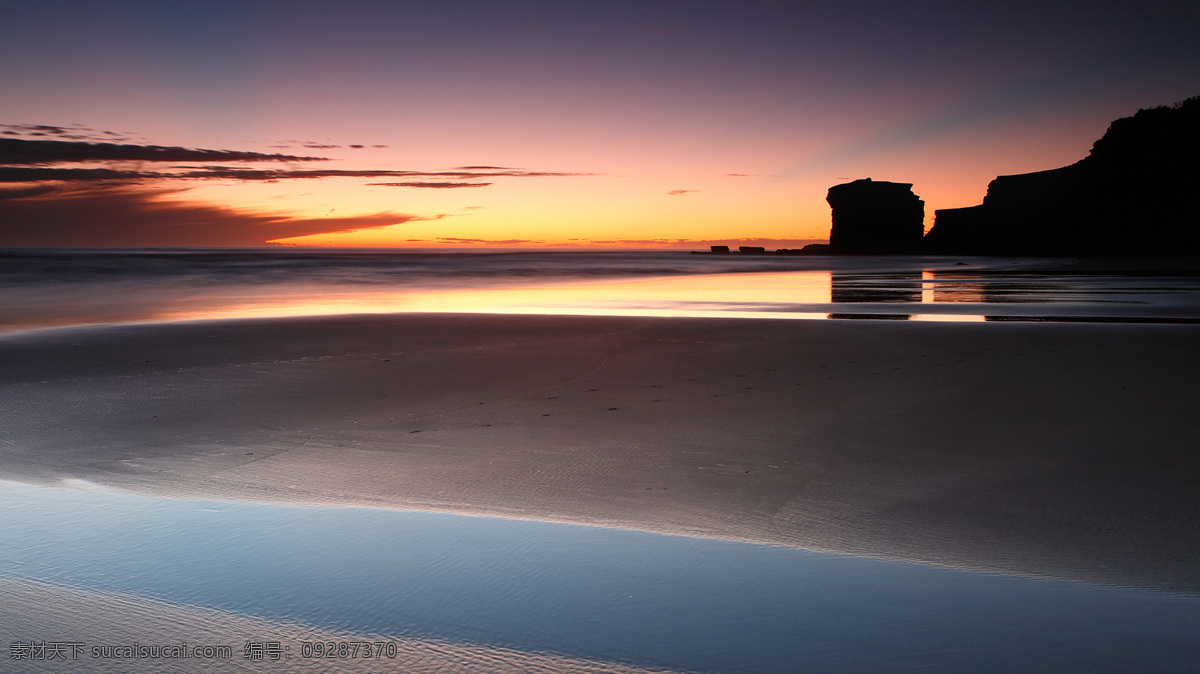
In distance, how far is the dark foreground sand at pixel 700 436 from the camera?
3.17m

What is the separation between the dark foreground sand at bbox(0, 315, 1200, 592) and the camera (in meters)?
3.17

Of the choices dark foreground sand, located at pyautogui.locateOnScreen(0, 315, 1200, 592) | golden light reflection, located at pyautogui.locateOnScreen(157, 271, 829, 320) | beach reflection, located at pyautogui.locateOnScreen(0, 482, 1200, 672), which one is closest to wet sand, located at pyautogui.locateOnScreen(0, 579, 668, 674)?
beach reflection, located at pyautogui.locateOnScreen(0, 482, 1200, 672)

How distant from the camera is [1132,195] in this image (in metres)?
76.4

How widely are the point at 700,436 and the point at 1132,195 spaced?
91.1m

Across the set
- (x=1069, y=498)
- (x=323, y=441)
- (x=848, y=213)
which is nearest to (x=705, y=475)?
(x=1069, y=498)

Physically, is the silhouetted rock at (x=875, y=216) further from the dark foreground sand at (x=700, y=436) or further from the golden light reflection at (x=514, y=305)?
the dark foreground sand at (x=700, y=436)

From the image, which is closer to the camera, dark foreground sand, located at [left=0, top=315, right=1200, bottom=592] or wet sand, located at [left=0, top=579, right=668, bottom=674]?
wet sand, located at [left=0, top=579, right=668, bottom=674]

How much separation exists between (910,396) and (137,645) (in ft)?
16.9

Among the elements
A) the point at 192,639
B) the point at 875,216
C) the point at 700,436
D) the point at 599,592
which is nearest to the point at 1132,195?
the point at 875,216

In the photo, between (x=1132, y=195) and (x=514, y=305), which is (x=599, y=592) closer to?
(x=514, y=305)

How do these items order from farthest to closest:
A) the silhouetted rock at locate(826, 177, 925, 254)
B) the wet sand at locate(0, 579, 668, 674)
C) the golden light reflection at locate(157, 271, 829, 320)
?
1. the silhouetted rock at locate(826, 177, 925, 254)
2. the golden light reflection at locate(157, 271, 829, 320)
3. the wet sand at locate(0, 579, 668, 674)

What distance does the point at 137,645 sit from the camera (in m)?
2.19

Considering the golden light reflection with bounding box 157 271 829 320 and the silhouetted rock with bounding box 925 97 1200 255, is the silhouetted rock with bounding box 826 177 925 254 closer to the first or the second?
the silhouetted rock with bounding box 925 97 1200 255

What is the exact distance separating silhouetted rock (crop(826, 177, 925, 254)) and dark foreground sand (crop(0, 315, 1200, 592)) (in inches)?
5374
